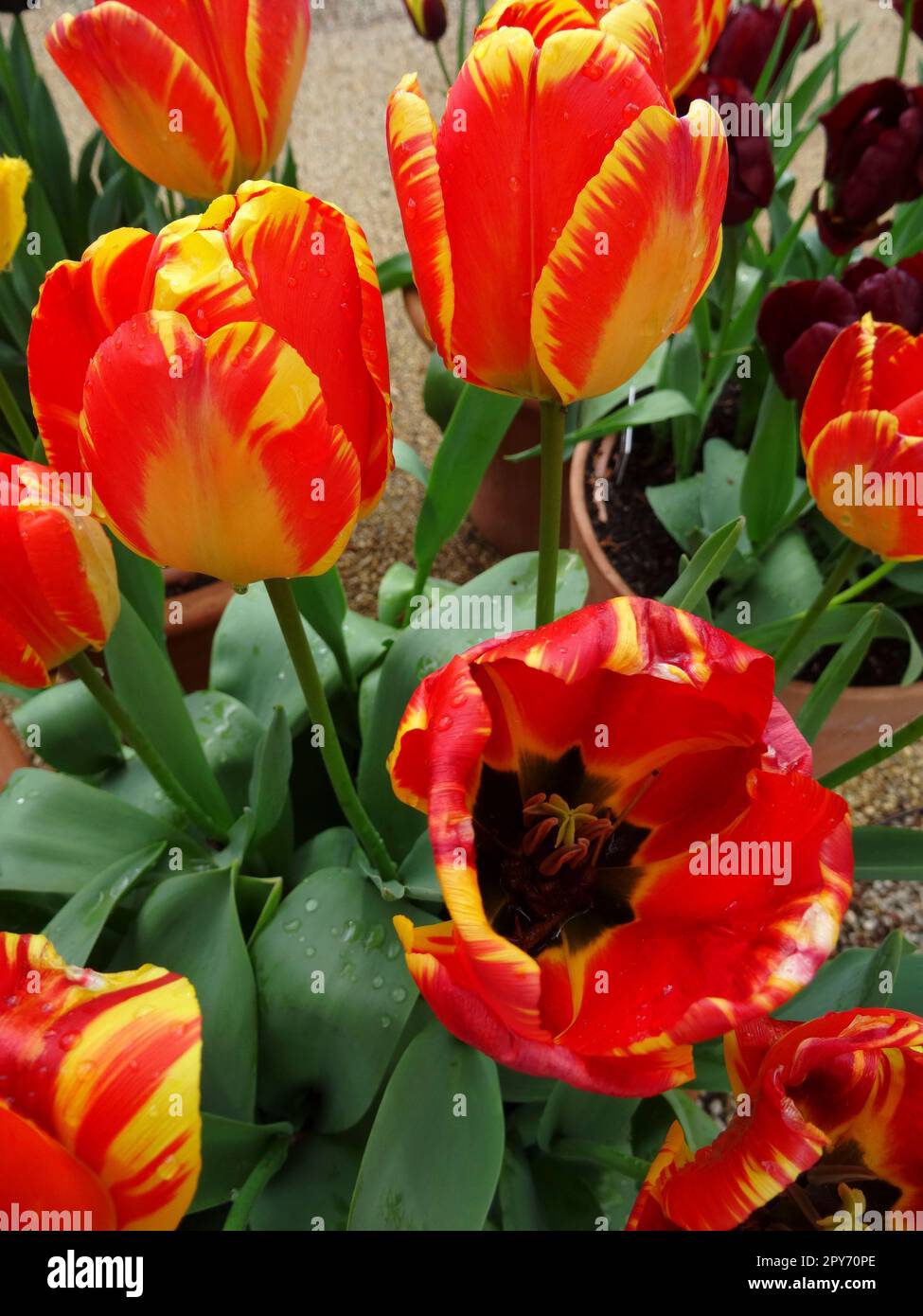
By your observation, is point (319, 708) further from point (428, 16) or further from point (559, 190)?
point (428, 16)

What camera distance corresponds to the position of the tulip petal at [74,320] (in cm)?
28

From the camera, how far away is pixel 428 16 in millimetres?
905

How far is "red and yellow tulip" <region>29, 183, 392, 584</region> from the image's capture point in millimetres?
255

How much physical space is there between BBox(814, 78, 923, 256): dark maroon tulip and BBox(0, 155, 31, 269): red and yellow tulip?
19.7 inches

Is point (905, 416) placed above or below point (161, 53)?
below

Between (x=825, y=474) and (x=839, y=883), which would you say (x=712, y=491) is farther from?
(x=839, y=883)

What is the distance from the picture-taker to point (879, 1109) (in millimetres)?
310

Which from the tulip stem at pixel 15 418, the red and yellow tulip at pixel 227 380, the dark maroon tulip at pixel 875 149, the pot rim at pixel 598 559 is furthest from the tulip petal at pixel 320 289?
the dark maroon tulip at pixel 875 149

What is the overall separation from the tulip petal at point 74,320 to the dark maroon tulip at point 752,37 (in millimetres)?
611

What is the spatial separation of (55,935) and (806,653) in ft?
1.23

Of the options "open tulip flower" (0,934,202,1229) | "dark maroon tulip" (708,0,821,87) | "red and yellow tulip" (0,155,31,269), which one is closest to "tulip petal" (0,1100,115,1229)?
"open tulip flower" (0,934,202,1229)

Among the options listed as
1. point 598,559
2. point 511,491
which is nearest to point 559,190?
point 598,559

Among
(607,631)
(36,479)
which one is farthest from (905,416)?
(36,479)
